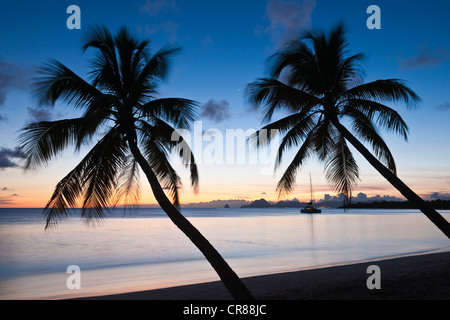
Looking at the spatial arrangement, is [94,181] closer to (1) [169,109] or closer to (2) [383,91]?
(1) [169,109]

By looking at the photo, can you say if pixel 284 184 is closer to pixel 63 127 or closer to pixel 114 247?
pixel 63 127

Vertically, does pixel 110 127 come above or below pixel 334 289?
above

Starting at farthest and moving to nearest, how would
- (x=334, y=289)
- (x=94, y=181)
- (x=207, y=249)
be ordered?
1. (x=334, y=289)
2. (x=94, y=181)
3. (x=207, y=249)

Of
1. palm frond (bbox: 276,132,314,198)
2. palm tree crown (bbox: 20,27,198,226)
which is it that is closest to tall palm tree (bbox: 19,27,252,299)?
palm tree crown (bbox: 20,27,198,226)

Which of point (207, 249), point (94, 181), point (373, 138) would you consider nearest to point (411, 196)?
point (373, 138)

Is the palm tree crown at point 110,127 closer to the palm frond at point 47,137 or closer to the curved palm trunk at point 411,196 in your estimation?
the palm frond at point 47,137

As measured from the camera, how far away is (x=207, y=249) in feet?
18.6

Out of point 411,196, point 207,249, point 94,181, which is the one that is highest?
point 94,181

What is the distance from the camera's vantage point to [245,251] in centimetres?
2292

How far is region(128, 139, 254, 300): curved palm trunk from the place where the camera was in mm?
5359

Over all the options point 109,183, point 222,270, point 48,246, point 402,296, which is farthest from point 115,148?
point 48,246

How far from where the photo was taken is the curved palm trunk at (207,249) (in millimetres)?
5359

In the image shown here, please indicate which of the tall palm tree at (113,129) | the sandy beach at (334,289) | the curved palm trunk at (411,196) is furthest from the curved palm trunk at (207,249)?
the curved palm trunk at (411,196)

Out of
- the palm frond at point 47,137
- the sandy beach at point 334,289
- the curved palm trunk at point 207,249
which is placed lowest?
the sandy beach at point 334,289
